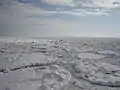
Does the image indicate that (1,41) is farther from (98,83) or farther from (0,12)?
(98,83)

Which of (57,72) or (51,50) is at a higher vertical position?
(51,50)

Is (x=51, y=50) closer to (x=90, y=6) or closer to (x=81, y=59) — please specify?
(x=81, y=59)

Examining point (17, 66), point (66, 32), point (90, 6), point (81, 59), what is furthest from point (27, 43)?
point (90, 6)

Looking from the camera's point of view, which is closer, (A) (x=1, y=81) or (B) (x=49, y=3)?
(A) (x=1, y=81)

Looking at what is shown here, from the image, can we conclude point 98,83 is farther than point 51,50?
No

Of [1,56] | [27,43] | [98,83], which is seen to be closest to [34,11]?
[27,43]

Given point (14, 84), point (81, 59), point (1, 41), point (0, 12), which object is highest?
point (0, 12)
